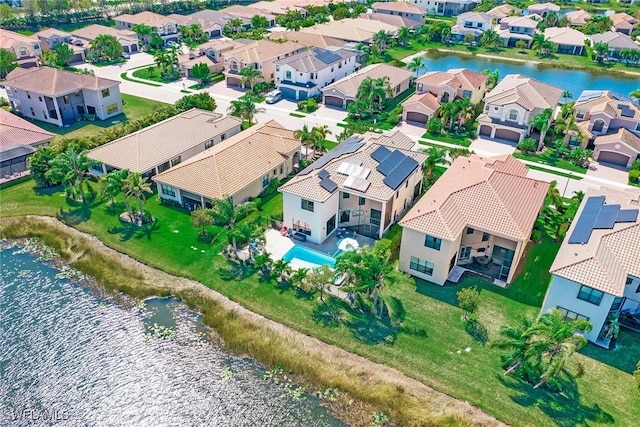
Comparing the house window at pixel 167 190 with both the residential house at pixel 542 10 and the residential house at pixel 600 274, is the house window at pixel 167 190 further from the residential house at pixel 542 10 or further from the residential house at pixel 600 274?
the residential house at pixel 542 10

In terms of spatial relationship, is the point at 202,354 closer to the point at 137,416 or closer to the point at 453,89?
the point at 137,416

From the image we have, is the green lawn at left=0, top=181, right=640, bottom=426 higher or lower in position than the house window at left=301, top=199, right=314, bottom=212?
lower

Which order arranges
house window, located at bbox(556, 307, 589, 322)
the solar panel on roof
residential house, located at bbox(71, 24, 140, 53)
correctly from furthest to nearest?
residential house, located at bbox(71, 24, 140, 53) < the solar panel on roof < house window, located at bbox(556, 307, 589, 322)

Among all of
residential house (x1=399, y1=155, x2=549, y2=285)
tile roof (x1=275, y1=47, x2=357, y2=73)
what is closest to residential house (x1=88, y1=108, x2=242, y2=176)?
tile roof (x1=275, y1=47, x2=357, y2=73)

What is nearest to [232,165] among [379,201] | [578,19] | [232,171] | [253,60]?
[232,171]

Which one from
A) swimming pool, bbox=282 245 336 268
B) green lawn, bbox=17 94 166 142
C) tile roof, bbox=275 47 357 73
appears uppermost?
tile roof, bbox=275 47 357 73

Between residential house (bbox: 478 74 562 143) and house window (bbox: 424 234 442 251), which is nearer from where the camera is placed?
house window (bbox: 424 234 442 251)

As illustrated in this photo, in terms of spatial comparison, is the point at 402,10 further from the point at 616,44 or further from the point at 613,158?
the point at 613,158

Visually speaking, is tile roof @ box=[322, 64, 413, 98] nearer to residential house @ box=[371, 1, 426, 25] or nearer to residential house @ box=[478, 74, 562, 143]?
residential house @ box=[478, 74, 562, 143]
